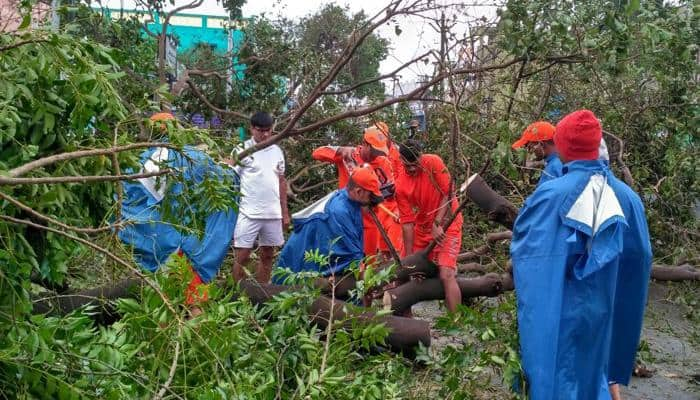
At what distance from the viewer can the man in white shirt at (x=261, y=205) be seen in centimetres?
714

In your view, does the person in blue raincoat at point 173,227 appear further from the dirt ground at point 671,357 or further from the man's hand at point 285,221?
the man's hand at point 285,221

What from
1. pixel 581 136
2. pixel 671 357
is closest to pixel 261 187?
pixel 581 136

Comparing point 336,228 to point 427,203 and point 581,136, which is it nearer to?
point 427,203

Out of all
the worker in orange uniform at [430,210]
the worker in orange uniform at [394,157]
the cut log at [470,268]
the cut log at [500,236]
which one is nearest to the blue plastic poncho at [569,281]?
the cut log at [500,236]

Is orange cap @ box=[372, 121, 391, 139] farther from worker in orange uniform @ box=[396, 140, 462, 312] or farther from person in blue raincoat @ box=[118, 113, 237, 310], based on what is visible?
person in blue raincoat @ box=[118, 113, 237, 310]

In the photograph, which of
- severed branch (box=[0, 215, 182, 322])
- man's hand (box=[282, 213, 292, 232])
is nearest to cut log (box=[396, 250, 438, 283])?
man's hand (box=[282, 213, 292, 232])

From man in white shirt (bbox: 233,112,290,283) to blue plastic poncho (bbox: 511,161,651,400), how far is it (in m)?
3.40

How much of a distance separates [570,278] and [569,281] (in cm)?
2

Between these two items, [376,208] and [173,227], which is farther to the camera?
[376,208]

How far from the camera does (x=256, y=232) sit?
287 inches

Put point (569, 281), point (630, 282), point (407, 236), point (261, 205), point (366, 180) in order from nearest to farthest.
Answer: point (569, 281) < point (630, 282) < point (366, 180) < point (261, 205) < point (407, 236)

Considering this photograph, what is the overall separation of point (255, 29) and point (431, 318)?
15.8 ft

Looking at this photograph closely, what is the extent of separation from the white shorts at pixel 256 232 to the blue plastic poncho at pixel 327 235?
0.91 metres

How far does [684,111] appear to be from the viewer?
6797 millimetres
